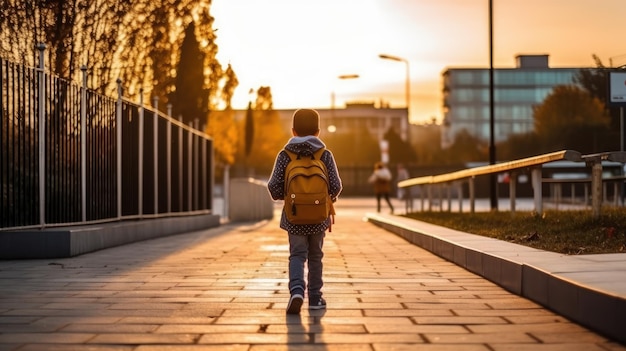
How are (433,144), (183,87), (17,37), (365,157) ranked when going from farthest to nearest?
1. (433,144)
2. (365,157)
3. (183,87)
4. (17,37)

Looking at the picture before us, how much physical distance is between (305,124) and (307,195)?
622 millimetres

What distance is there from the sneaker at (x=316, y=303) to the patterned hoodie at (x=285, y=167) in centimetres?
47

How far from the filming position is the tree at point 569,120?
139ft

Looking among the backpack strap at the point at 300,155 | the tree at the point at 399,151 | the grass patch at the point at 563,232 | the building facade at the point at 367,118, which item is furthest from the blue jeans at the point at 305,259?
the building facade at the point at 367,118

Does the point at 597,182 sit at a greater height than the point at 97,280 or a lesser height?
greater

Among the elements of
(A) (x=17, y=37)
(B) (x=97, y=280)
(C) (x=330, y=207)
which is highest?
(A) (x=17, y=37)

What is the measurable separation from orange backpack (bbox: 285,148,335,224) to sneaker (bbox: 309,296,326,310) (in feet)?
1.83

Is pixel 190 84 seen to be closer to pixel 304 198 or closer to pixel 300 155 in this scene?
pixel 300 155

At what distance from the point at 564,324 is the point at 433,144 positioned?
171 meters

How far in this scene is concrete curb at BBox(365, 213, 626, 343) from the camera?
18.5 ft

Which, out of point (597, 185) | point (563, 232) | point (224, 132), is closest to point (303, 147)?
point (563, 232)

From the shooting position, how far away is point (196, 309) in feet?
22.4

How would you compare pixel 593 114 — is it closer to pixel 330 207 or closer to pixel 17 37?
pixel 17 37

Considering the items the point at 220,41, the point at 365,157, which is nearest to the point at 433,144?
the point at 365,157
